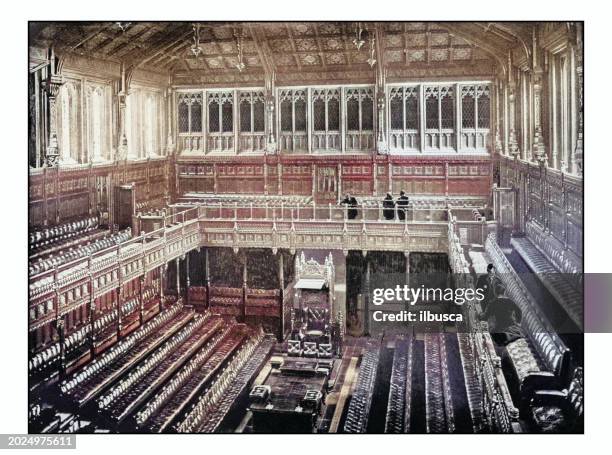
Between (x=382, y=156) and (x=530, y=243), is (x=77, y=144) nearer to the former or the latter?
(x=382, y=156)

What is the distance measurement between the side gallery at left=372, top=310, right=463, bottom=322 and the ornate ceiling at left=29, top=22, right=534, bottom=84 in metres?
2.95

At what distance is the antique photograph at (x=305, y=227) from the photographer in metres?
7.51

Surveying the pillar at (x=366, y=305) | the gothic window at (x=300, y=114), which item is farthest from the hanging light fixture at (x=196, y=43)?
the pillar at (x=366, y=305)

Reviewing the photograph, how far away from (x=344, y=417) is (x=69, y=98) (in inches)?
197

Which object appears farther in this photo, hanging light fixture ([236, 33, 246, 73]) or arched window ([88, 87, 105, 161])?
arched window ([88, 87, 105, 161])

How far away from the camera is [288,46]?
26.3ft

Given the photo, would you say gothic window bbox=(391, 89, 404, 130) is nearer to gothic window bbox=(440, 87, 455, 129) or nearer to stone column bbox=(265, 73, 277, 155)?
gothic window bbox=(440, 87, 455, 129)

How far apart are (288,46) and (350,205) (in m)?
2.10

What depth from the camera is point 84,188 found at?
26.8ft

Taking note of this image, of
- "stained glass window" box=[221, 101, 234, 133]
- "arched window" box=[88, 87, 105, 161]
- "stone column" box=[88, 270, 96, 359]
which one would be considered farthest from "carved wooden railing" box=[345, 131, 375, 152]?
"stone column" box=[88, 270, 96, 359]

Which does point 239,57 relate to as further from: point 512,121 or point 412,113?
point 512,121

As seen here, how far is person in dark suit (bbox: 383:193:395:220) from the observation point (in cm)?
835

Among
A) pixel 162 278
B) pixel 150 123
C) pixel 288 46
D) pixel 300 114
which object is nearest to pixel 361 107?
pixel 300 114

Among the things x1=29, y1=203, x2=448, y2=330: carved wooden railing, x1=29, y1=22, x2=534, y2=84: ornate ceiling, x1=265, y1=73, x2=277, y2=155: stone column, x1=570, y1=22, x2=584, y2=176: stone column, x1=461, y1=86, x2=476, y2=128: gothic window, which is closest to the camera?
x1=570, y1=22, x2=584, y2=176: stone column
